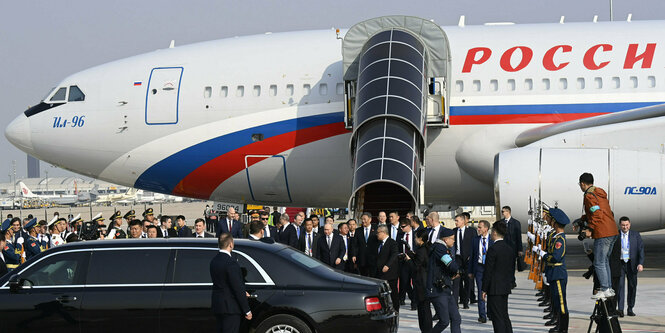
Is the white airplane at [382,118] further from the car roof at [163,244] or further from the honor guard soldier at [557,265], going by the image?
the car roof at [163,244]

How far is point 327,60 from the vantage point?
1902 cm

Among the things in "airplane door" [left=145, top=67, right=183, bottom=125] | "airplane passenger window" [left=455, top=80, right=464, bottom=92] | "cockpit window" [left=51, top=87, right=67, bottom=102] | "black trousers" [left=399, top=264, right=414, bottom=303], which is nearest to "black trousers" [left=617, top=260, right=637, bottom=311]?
"black trousers" [left=399, top=264, right=414, bottom=303]

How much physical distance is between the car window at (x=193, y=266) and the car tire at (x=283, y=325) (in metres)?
0.77

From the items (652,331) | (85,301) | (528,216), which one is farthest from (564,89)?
(85,301)

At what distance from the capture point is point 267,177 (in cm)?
1944

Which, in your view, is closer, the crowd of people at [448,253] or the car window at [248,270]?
the car window at [248,270]

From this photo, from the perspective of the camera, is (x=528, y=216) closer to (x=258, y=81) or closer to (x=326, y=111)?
(x=326, y=111)

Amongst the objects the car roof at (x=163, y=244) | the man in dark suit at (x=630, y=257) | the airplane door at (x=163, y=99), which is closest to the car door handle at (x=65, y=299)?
the car roof at (x=163, y=244)

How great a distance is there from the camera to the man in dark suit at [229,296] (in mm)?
8547

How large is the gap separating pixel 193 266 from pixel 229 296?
844mm

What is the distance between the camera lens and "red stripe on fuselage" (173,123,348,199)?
18656 millimetres

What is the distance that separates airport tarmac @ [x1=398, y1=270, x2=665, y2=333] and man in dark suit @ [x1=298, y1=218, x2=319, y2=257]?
2091 millimetres

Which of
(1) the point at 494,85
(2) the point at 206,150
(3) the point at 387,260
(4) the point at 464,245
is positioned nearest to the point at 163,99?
(2) the point at 206,150

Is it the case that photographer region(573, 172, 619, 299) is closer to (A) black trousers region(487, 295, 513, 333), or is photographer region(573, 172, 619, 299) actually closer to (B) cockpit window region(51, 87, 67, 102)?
(A) black trousers region(487, 295, 513, 333)
